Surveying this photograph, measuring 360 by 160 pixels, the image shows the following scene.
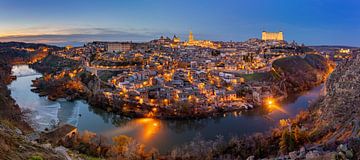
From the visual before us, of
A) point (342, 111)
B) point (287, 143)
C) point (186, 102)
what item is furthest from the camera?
point (186, 102)

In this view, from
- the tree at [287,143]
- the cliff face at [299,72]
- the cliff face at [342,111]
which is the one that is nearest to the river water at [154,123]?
the cliff face at [342,111]

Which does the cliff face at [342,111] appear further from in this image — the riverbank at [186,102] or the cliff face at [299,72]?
the cliff face at [299,72]

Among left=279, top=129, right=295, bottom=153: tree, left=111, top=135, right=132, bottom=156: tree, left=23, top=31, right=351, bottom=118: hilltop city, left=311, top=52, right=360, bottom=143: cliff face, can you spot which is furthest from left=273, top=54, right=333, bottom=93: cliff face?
left=111, top=135, right=132, bottom=156: tree

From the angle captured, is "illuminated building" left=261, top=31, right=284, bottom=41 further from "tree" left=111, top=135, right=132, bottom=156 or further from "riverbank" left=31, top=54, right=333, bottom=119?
"tree" left=111, top=135, right=132, bottom=156

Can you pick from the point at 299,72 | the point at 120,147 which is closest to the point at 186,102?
the point at 120,147

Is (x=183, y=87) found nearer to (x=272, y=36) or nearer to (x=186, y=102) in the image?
(x=186, y=102)

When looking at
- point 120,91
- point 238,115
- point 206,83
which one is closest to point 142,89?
point 120,91

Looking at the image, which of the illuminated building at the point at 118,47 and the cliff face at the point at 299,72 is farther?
the illuminated building at the point at 118,47

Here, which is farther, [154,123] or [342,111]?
[154,123]
